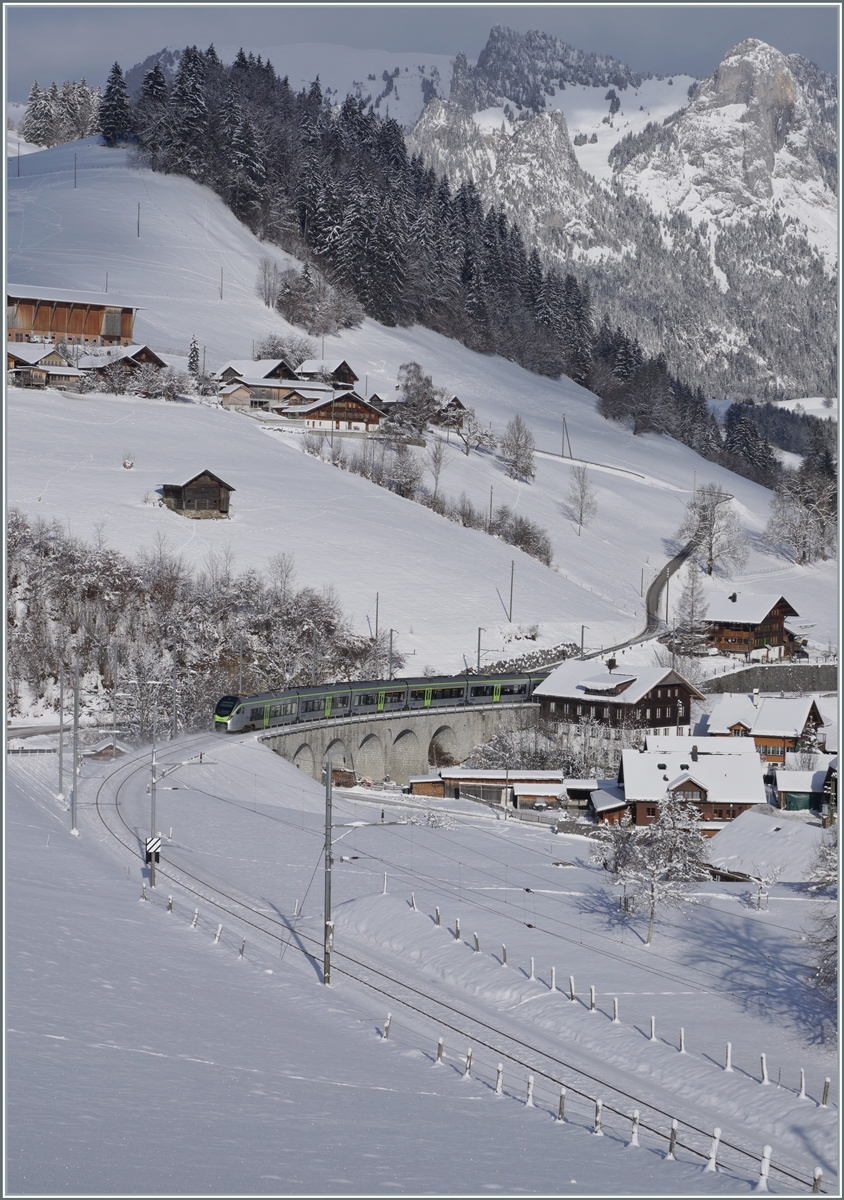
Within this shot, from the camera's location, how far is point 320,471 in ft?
332

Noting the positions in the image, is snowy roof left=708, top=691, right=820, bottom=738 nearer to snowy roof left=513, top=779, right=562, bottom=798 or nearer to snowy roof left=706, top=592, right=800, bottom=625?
snowy roof left=513, top=779, right=562, bottom=798

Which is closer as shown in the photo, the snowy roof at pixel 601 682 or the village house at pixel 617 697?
the snowy roof at pixel 601 682

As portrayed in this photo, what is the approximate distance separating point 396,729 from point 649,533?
52639 mm

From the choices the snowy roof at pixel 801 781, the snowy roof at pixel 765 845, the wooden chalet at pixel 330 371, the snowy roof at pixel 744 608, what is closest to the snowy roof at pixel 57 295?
the wooden chalet at pixel 330 371

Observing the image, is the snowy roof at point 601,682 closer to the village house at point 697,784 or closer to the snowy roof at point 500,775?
the snowy roof at point 500,775

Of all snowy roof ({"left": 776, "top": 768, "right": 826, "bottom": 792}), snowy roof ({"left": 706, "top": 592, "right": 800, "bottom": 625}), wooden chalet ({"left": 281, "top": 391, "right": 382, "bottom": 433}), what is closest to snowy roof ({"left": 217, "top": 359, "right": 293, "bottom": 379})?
wooden chalet ({"left": 281, "top": 391, "right": 382, "bottom": 433})

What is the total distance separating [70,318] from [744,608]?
68.0 m

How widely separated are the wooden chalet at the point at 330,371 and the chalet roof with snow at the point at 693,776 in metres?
68.4

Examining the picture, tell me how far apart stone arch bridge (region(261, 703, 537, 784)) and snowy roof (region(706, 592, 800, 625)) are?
2495 cm

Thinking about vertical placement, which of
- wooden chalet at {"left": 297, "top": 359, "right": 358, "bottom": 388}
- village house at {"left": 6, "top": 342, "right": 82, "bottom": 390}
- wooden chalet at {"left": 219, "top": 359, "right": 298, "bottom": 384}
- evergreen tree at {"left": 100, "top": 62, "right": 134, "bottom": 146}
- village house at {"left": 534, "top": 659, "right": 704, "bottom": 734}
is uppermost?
evergreen tree at {"left": 100, "top": 62, "right": 134, "bottom": 146}

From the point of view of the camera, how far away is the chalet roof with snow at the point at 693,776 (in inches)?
2341

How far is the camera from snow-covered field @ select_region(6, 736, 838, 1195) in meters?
20.1

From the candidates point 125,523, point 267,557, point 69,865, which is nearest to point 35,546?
point 125,523

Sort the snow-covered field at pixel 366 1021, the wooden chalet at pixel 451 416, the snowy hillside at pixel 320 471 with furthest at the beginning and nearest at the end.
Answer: the wooden chalet at pixel 451 416, the snowy hillside at pixel 320 471, the snow-covered field at pixel 366 1021
